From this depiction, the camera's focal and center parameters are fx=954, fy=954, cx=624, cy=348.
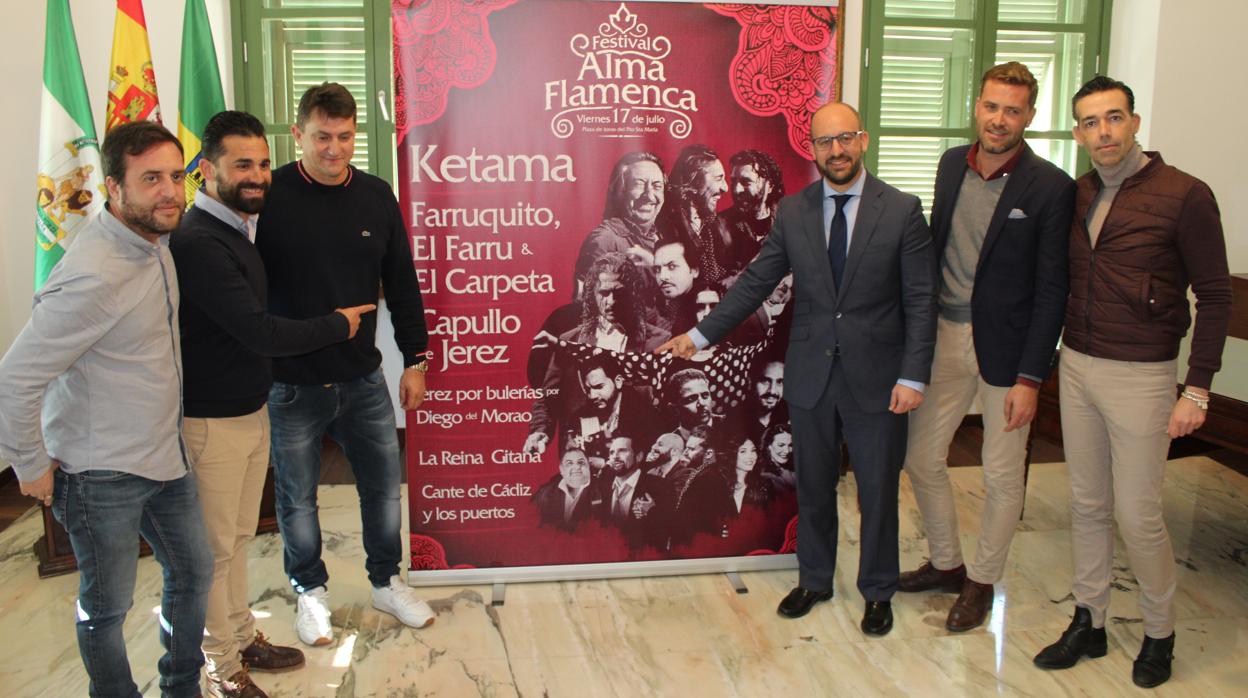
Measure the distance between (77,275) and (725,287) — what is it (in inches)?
79.6

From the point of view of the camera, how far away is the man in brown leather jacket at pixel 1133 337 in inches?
102

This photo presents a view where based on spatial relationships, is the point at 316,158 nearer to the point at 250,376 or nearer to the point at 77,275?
the point at 250,376

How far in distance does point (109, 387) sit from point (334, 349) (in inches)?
31.7

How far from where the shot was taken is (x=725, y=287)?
3346 millimetres

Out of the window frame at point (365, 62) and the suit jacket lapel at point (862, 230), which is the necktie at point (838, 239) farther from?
the window frame at point (365, 62)

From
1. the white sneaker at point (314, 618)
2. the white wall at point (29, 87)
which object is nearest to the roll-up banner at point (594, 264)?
the white sneaker at point (314, 618)

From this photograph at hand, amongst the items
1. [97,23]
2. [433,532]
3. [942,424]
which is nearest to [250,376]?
[433,532]

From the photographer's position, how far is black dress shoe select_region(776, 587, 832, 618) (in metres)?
3.23

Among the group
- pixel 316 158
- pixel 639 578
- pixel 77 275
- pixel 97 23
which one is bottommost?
pixel 639 578

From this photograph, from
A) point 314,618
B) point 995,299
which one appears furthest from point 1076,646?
point 314,618

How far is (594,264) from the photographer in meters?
3.28

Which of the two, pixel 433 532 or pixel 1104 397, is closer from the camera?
pixel 1104 397

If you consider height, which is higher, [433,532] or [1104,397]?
[1104,397]

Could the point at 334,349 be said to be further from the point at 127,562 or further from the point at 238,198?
the point at 127,562
